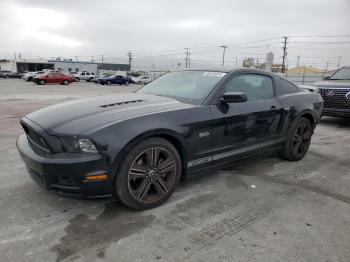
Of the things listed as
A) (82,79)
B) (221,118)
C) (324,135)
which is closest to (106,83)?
(82,79)

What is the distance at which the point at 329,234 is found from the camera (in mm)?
2889

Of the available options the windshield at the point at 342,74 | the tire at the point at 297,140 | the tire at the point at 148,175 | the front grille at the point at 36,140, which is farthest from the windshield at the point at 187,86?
the windshield at the point at 342,74

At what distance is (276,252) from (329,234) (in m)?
0.66

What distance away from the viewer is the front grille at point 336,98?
8141 mm

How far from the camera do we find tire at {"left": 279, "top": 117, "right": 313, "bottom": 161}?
4910 millimetres

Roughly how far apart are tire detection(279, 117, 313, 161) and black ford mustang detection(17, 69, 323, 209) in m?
0.29

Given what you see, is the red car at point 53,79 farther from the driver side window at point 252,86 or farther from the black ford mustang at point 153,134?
the driver side window at point 252,86

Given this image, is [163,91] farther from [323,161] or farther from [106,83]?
[106,83]

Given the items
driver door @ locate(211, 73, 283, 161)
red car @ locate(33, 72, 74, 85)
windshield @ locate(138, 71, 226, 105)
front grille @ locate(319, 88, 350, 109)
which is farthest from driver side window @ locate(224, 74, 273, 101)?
red car @ locate(33, 72, 74, 85)

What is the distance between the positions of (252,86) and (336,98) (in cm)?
509

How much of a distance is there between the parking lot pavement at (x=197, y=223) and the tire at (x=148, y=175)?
0.15 metres

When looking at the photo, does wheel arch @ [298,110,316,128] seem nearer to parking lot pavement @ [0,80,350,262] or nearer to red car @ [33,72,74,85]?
parking lot pavement @ [0,80,350,262]

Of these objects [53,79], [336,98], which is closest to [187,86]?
[336,98]

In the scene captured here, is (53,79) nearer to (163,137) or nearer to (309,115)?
(309,115)
